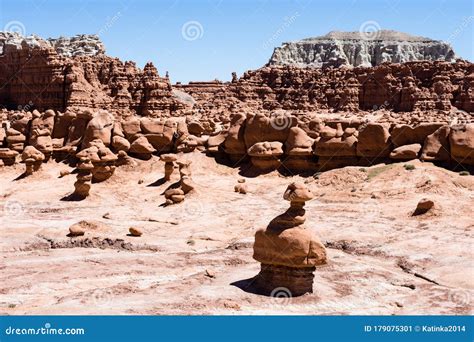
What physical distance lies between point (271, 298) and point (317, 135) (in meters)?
17.8

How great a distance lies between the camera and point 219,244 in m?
19.7

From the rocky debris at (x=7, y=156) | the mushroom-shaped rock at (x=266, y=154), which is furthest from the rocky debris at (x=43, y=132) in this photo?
the mushroom-shaped rock at (x=266, y=154)

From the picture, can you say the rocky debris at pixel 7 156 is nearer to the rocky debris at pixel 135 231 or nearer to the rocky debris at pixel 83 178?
the rocky debris at pixel 83 178

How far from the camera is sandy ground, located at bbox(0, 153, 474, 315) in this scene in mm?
13383

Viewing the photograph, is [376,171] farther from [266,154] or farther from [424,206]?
[424,206]

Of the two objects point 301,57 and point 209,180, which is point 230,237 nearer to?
point 209,180

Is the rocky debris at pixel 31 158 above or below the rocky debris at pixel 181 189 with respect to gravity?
above

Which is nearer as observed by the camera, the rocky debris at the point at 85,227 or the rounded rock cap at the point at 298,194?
the rounded rock cap at the point at 298,194

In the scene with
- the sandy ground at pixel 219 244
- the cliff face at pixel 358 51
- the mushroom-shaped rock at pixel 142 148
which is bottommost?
the sandy ground at pixel 219 244

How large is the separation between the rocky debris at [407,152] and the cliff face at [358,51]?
102 metres

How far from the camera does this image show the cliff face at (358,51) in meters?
132

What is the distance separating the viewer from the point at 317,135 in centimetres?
3067

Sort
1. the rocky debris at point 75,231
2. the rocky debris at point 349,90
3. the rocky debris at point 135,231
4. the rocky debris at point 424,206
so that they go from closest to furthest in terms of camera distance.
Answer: the rocky debris at point 75,231
the rocky debris at point 135,231
the rocky debris at point 424,206
the rocky debris at point 349,90

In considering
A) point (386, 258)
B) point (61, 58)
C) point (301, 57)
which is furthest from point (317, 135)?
point (301, 57)
